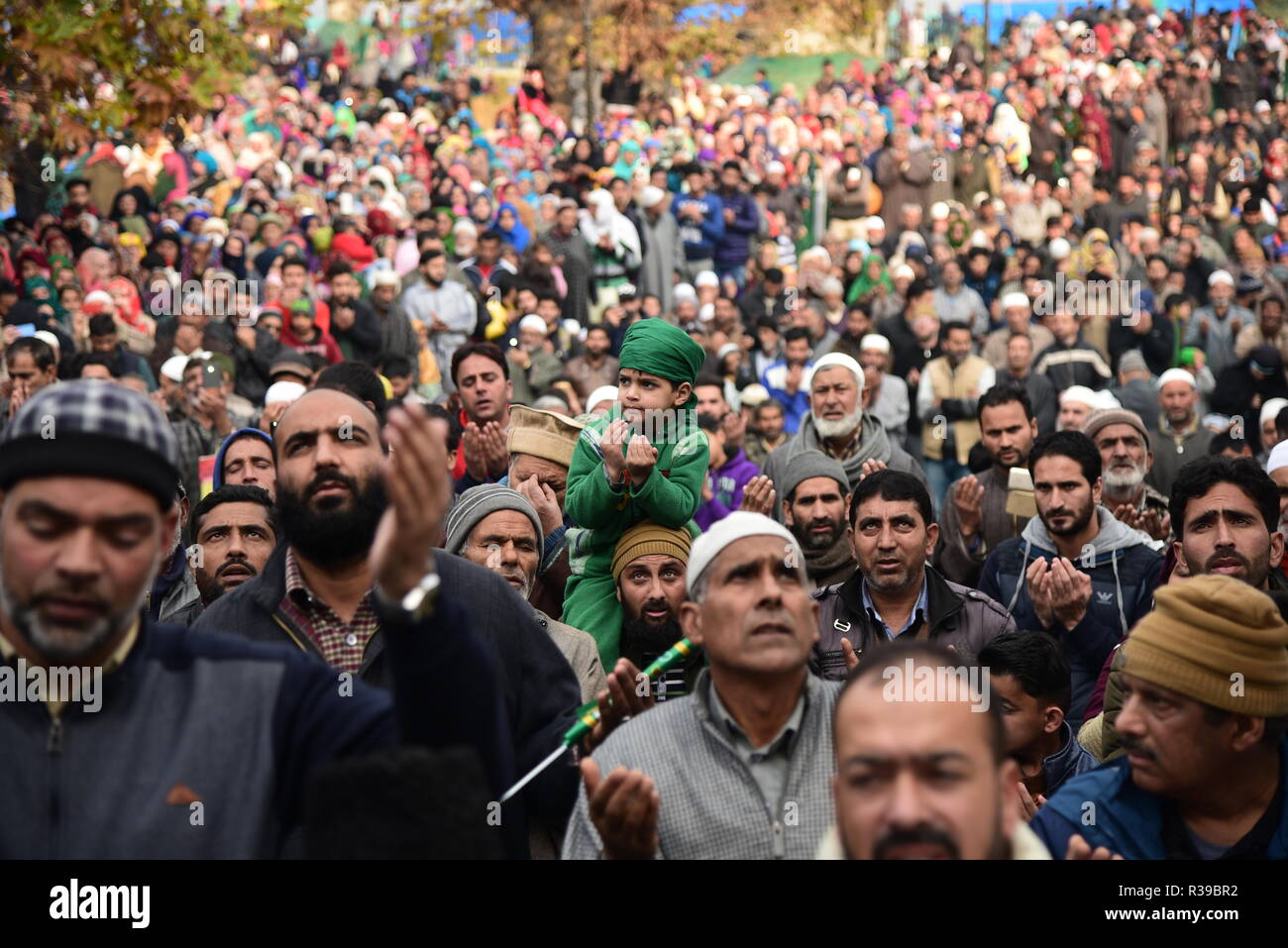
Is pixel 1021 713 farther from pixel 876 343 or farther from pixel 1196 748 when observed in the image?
pixel 876 343

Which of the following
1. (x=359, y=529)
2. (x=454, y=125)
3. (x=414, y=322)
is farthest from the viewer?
(x=454, y=125)

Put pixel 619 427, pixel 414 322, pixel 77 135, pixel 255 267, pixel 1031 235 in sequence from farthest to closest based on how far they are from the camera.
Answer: pixel 1031 235 → pixel 255 267 → pixel 414 322 → pixel 77 135 → pixel 619 427

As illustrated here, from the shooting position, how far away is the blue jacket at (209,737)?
283 centimetres

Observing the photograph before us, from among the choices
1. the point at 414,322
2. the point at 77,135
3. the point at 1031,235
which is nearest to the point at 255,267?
the point at 414,322

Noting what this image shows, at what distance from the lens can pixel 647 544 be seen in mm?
6223

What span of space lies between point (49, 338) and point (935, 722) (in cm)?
1006

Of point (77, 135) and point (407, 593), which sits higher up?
point (77, 135)

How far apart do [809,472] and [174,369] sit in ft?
20.3

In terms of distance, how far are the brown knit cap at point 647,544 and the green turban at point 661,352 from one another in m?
0.68

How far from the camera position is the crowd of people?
284 centimetres

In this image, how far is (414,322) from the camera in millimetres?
15523

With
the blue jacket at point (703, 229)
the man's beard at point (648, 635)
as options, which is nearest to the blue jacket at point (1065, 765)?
the man's beard at point (648, 635)
